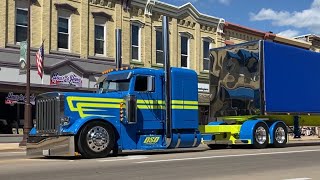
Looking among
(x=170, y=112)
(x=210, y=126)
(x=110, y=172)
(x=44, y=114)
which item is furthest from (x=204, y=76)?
(x=110, y=172)

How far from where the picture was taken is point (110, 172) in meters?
11.0

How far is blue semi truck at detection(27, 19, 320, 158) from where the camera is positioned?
14547 mm

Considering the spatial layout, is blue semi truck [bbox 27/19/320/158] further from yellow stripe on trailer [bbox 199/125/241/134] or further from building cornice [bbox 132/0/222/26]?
building cornice [bbox 132/0/222/26]

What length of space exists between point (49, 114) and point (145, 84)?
124 inches

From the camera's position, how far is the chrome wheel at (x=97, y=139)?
47.5 feet

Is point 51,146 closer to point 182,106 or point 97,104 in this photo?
point 97,104

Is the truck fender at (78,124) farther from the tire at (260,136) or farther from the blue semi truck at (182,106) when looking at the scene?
the tire at (260,136)

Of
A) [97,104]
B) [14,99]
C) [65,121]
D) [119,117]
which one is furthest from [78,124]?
[14,99]

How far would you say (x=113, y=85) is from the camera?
16.1 metres

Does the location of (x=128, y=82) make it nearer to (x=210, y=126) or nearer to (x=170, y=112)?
(x=170, y=112)

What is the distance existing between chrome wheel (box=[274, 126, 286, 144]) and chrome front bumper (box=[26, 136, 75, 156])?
887 centimetres

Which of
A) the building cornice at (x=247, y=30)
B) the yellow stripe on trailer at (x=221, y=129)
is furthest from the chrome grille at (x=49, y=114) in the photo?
the building cornice at (x=247, y=30)

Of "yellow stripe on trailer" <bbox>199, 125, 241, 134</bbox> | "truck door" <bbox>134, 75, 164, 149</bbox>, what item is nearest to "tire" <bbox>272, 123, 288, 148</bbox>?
"yellow stripe on trailer" <bbox>199, 125, 241, 134</bbox>

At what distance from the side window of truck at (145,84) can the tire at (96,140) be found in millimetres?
1755
